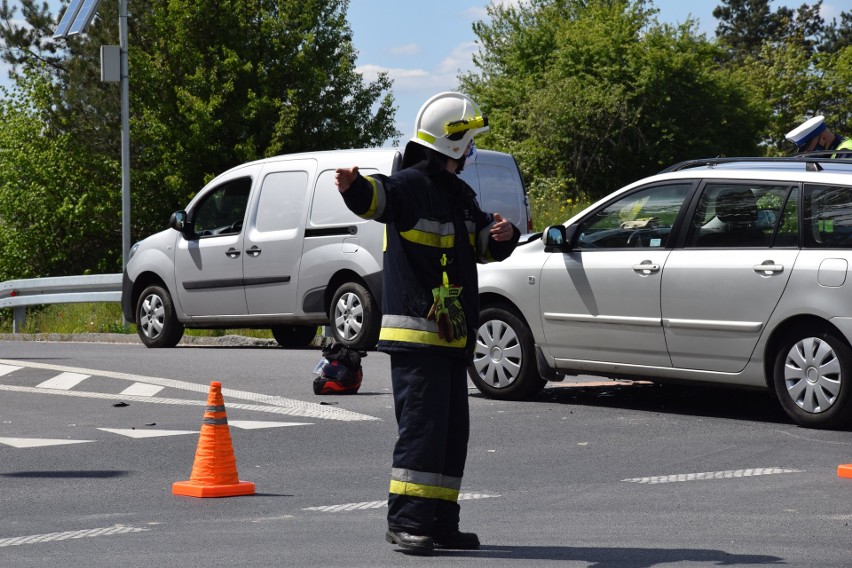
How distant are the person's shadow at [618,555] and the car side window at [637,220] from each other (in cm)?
459

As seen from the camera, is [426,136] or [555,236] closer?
[426,136]

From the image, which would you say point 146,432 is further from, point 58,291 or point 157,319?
point 58,291

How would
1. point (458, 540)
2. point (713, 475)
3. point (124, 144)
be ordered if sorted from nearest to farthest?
point (458, 540)
point (713, 475)
point (124, 144)

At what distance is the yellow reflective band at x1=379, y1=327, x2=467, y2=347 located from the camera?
18.4 ft

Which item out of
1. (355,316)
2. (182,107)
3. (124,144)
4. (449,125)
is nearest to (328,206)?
(355,316)

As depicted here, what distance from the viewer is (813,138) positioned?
1308cm

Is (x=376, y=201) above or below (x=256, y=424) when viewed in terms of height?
above

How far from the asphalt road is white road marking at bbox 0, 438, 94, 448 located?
2 centimetres

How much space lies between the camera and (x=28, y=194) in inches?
1927

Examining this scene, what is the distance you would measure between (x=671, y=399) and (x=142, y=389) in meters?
4.49

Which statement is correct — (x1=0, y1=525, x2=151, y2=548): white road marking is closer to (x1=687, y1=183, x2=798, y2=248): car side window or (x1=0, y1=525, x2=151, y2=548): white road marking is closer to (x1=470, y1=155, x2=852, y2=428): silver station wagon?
(x1=470, y1=155, x2=852, y2=428): silver station wagon

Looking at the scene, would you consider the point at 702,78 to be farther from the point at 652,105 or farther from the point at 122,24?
the point at 122,24

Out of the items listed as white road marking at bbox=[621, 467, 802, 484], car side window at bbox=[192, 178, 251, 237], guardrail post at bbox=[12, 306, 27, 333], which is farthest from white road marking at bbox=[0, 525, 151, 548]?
guardrail post at bbox=[12, 306, 27, 333]

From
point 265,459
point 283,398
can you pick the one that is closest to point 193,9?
point 283,398
